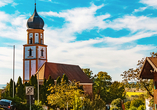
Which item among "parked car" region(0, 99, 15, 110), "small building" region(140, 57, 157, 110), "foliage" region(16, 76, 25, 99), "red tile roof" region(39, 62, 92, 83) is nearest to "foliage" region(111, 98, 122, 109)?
"red tile roof" region(39, 62, 92, 83)

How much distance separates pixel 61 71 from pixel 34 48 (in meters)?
8.70

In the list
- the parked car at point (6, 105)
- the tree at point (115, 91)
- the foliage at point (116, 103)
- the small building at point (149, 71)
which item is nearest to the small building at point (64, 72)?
the foliage at point (116, 103)

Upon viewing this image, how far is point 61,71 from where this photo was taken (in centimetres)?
7100

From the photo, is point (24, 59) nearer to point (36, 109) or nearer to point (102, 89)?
point (102, 89)

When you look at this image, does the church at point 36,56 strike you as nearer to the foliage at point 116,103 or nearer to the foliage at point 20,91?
the foliage at point 116,103

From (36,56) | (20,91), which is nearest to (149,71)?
(20,91)

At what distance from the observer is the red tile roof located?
219ft

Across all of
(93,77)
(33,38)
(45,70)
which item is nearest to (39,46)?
(33,38)

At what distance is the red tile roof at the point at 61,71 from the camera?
66.9 meters

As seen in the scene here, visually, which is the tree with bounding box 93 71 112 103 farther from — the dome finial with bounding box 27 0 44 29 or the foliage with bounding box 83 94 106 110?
the foliage with bounding box 83 94 106 110

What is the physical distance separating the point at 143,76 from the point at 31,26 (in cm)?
5281

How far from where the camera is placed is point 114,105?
7569cm

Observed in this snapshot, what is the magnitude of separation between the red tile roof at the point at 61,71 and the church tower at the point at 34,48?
3.94 metres

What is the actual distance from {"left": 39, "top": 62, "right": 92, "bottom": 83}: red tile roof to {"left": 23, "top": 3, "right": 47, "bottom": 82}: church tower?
3944 millimetres
